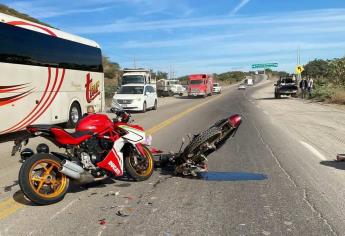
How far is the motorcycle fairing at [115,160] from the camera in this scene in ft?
23.6

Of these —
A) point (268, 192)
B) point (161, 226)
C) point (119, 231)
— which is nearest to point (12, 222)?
point (119, 231)

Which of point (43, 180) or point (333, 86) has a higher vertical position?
point (333, 86)

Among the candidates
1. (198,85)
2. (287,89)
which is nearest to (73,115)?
(287,89)

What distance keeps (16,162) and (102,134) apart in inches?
137

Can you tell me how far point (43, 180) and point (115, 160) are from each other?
1.26 metres

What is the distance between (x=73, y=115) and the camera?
18484mm

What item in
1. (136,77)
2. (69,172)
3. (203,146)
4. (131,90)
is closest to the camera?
(69,172)

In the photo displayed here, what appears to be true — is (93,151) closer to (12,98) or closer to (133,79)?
(12,98)

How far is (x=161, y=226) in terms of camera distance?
17.8 feet

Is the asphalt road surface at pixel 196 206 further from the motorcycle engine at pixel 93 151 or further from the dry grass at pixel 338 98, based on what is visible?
the dry grass at pixel 338 98

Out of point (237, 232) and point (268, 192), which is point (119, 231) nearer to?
point (237, 232)

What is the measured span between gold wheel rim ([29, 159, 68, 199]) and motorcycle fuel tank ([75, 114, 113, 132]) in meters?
0.82

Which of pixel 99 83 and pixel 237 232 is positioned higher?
pixel 99 83

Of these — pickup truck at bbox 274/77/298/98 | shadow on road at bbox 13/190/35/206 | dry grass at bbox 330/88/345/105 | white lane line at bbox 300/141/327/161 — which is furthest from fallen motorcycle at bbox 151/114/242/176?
pickup truck at bbox 274/77/298/98
